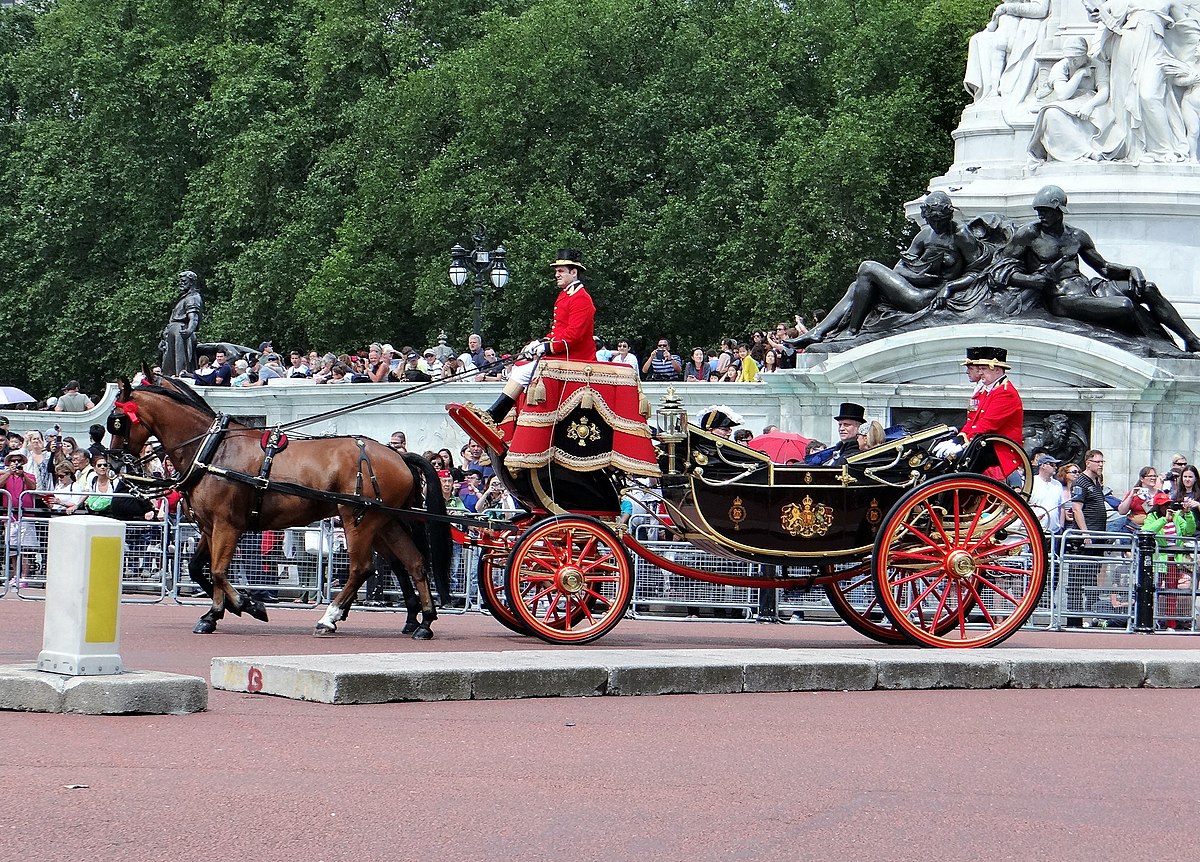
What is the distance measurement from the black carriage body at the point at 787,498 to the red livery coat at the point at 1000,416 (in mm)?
243

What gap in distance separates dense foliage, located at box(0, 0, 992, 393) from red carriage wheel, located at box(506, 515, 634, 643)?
28617mm

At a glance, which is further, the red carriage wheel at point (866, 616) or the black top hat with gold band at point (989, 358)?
the black top hat with gold band at point (989, 358)

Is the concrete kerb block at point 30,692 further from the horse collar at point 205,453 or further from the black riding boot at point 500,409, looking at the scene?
the horse collar at point 205,453

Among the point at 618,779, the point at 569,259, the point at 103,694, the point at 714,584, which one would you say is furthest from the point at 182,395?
the point at 618,779

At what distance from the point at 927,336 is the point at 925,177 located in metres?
19.9

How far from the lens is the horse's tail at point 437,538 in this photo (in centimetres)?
1628

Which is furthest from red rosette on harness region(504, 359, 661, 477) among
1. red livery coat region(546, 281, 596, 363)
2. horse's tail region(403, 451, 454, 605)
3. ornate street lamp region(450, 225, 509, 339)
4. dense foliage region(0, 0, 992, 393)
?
dense foliage region(0, 0, 992, 393)

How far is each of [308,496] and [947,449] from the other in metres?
4.80

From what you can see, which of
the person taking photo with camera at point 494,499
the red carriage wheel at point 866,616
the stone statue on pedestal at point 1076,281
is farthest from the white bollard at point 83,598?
the stone statue on pedestal at point 1076,281

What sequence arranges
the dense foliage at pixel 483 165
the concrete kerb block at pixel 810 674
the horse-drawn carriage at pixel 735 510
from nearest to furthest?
1. the concrete kerb block at pixel 810 674
2. the horse-drawn carriage at pixel 735 510
3. the dense foliage at pixel 483 165

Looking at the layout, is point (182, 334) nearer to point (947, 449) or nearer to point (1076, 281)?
point (1076, 281)

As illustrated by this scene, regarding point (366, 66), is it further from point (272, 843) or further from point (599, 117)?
point (272, 843)

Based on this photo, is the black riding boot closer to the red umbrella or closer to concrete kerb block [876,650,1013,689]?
the red umbrella

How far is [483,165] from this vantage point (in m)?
45.7
